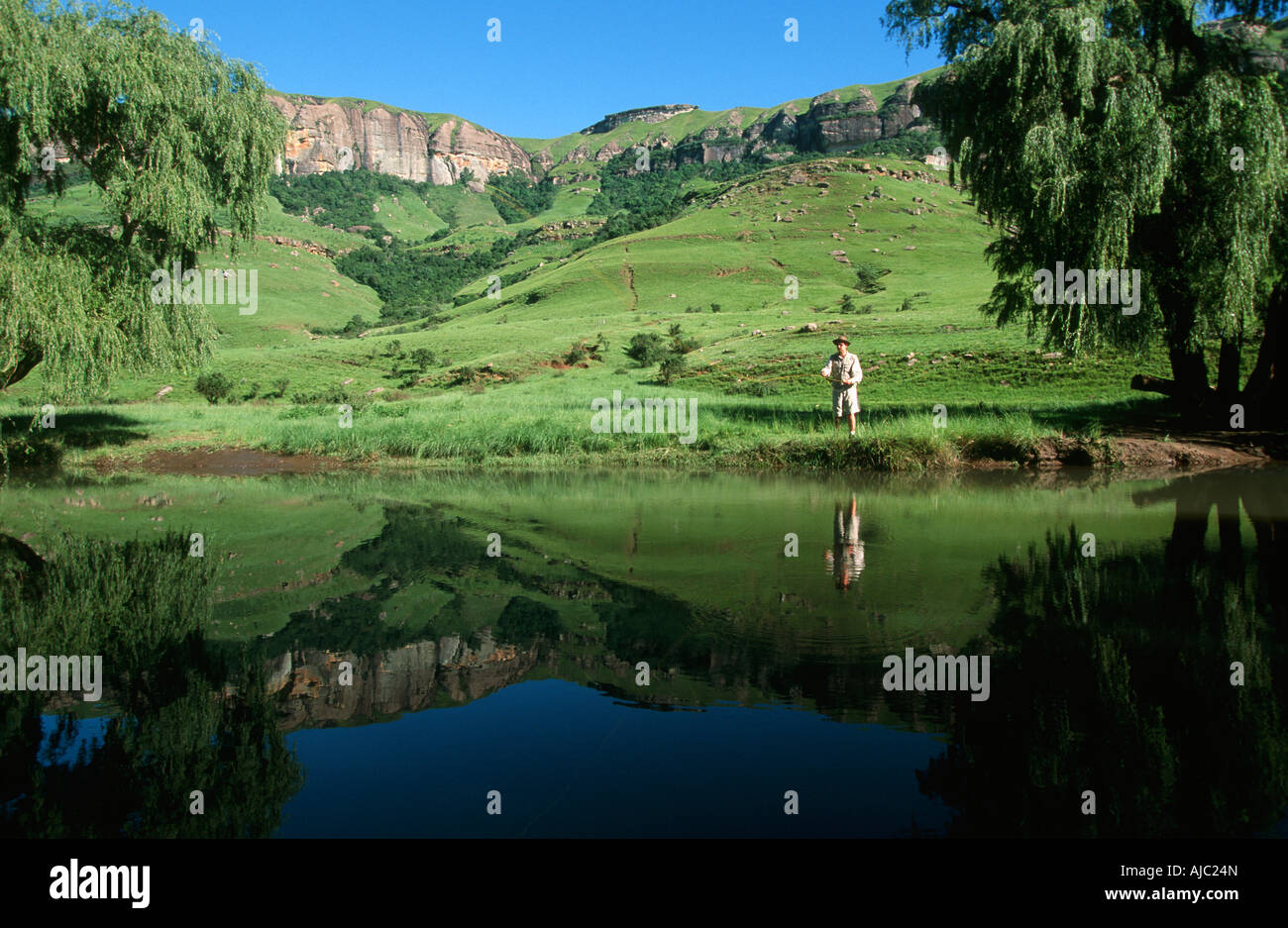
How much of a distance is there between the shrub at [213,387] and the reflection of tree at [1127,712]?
113 ft

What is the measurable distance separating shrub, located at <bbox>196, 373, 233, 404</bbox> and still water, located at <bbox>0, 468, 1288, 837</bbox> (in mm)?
26431

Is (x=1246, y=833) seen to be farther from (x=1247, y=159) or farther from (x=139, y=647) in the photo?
(x=1247, y=159)

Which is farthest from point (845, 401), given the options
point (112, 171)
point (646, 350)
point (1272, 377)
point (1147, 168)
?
point (646, 350)

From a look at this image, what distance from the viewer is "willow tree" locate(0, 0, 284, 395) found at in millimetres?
19250

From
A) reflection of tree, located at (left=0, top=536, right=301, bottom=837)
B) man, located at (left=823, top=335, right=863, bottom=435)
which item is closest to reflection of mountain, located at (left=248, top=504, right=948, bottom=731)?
reflection of tree, located at (left=0, top=536, right=301, bottom=837)

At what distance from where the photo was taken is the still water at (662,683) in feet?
12.5

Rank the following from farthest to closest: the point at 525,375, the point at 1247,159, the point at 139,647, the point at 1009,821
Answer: the point at 525,375
the point at 1247,159
the point at 139,647
the point at 1009,821

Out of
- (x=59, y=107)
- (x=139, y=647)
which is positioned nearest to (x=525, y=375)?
(x=59, y=107)

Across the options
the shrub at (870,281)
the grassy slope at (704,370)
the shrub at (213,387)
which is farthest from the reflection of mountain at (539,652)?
the shrub at (870,281)

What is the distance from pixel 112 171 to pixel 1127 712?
963 inches

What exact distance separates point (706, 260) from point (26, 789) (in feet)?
271

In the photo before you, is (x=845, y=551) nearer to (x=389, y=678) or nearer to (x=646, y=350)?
(x=389, y=678)

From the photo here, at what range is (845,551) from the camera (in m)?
9.25

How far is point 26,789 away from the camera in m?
4.00
